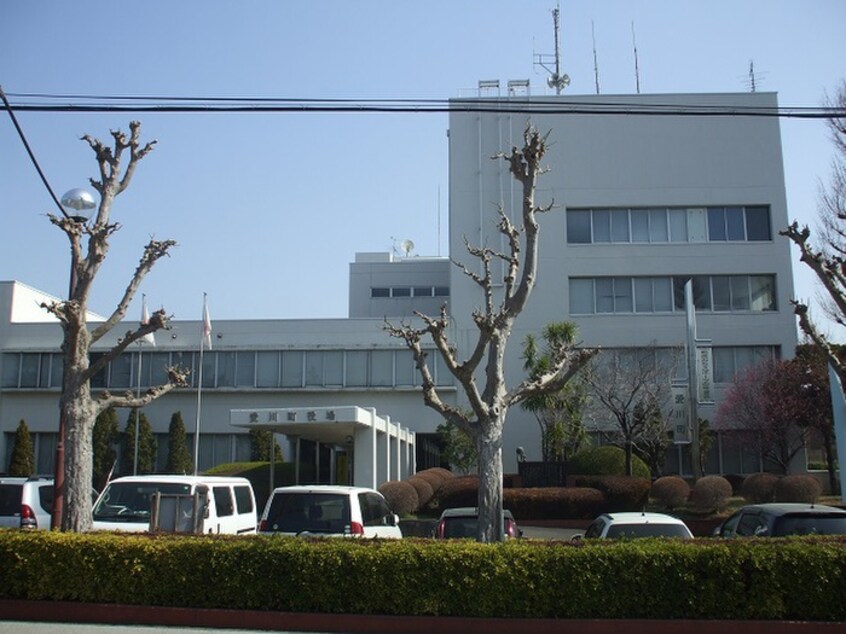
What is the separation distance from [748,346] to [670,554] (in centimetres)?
3007

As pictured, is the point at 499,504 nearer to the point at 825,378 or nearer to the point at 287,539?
the point at 287,539

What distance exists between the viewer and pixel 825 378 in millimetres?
32812

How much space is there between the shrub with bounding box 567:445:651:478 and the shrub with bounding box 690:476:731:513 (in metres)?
3.28

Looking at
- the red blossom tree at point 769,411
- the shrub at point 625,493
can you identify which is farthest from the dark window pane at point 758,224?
the shrub at point 625,493

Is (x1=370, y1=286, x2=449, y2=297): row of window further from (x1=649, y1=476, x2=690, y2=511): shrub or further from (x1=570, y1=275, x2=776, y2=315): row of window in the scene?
(x1=649, y1=476, x2=690, y2=511): shrub

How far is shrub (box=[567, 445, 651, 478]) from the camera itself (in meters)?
30.6

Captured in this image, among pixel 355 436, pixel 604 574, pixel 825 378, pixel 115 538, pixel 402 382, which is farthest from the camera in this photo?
pixel 402 382

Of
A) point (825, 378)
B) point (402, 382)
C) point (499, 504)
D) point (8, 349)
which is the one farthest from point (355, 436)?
point (8, 349)

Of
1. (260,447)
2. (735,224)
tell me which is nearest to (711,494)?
(735,224)

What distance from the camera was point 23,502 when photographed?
15586 mm

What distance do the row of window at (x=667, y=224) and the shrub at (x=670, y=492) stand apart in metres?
13.3

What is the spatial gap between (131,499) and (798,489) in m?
20.5

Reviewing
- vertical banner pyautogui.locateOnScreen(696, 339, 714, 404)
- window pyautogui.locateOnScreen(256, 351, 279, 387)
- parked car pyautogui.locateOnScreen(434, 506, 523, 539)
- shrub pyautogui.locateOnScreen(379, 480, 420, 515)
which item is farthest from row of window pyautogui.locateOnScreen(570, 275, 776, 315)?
parked car pyautogui.locateOnScreen(434, 506, 523, 539)

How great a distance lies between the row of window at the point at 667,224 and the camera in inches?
1532
